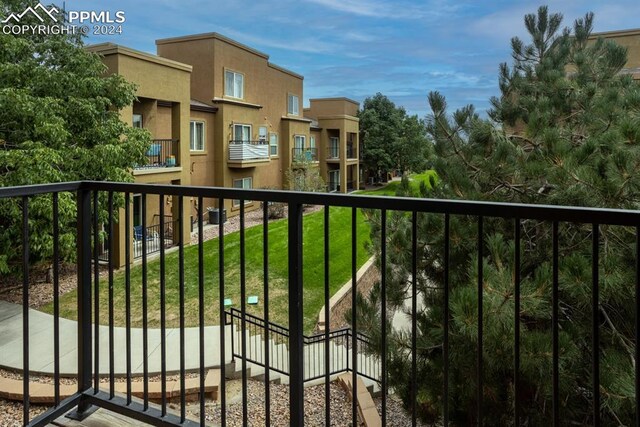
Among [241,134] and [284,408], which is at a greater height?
[241,134]

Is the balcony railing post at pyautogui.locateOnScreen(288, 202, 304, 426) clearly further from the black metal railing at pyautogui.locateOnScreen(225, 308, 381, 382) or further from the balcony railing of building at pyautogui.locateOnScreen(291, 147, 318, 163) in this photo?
the balcony railing of building at pyautogui.locateOnScreen(291, 147, 318, 163)

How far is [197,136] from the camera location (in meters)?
17.4

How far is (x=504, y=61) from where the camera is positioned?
6.27 meters

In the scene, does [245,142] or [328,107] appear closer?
[245,142]

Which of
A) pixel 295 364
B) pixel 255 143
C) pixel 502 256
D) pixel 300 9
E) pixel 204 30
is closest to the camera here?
pixel 295 364

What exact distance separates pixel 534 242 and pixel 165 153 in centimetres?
1200

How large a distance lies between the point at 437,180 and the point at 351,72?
154ft

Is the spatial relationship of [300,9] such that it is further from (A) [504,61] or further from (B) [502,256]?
(B) [502,256]

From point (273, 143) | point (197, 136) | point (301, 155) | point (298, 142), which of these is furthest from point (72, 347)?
point (298, 142)

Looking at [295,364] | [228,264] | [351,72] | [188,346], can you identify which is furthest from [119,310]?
[351,72]

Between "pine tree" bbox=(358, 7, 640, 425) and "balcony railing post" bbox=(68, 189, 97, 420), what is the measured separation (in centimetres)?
213

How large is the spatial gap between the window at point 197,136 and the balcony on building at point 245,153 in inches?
48.0

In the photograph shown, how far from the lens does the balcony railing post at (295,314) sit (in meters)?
1.65

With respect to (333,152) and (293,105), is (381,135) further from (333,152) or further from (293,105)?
(293,105)
